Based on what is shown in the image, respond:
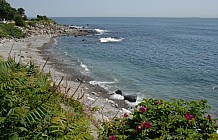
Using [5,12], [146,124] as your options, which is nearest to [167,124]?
[146,124]

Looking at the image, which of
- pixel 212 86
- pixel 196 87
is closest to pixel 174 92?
pixel 196 87

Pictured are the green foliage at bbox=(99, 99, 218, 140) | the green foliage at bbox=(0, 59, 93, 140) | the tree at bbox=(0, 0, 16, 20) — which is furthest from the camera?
the tree at bbox=(0, 0, 16, 20)

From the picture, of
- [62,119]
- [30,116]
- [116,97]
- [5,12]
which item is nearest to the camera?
[30,116]

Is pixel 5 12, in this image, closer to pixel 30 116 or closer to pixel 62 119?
pixel 62 119

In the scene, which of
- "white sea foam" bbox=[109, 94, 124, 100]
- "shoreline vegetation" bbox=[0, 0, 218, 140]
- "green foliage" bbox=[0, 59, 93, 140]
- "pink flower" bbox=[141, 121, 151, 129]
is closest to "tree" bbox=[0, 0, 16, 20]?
"white sea foam" bbox=[109, 94, 124, 100]

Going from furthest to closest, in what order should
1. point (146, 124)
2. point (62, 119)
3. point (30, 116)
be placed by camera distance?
point (146, 124), point (62, 119), point (30, 116)

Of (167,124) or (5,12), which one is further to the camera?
(5,12)

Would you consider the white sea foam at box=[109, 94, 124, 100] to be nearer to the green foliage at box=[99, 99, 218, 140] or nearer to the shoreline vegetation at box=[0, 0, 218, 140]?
the shoreline vegetation at box=[0, 0, 218, 140]

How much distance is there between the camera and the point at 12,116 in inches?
127

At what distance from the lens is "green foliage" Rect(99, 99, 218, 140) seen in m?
4.00

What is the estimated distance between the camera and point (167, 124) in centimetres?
407

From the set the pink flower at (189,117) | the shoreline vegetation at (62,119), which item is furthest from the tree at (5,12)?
the pink flower at (189,117)

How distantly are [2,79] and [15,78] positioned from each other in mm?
230

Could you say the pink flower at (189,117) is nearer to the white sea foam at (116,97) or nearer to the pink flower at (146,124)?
the pink flower at (146,124)
